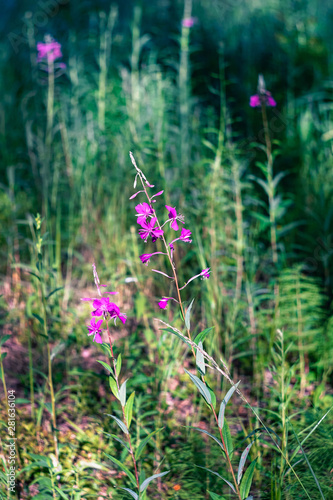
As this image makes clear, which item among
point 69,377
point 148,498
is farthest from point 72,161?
point 148,498

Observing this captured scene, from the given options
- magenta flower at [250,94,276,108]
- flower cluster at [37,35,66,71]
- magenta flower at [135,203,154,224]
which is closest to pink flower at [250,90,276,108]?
magenta flower at [250,94,276,108]

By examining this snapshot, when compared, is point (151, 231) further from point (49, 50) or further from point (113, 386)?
point (49, 50)

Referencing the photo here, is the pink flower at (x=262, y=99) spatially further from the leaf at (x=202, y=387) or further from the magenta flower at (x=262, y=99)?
the leaf at (x=202, y=387)

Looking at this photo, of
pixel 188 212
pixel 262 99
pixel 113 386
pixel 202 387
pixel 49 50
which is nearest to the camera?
pixel 202 387

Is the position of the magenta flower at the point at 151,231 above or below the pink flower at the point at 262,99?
below

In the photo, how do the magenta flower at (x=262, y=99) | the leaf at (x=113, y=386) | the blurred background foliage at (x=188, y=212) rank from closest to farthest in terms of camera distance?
the leaf at (x=113, y=386), the magenta flower at (x=262, y=99), the blurred background foliage at (x=188, y=212)

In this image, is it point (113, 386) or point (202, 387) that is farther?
point (113, 386)

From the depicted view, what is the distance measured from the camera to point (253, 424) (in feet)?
5.70

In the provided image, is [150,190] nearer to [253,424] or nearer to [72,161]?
[72,161]

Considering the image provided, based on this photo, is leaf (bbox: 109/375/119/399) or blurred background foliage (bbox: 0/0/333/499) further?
blurred background foliage (bbox: 0/0/333/499)

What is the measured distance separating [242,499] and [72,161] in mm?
2724

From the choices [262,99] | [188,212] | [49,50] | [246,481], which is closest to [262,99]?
[262,99]

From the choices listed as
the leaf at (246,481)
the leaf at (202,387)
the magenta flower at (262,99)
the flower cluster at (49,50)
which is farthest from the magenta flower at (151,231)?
the flower cluster at (49,50)

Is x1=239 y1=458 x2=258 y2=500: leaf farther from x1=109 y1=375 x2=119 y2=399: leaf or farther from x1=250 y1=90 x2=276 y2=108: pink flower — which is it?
x1=250 y1=90 x2=276 y2=108: pink flower
